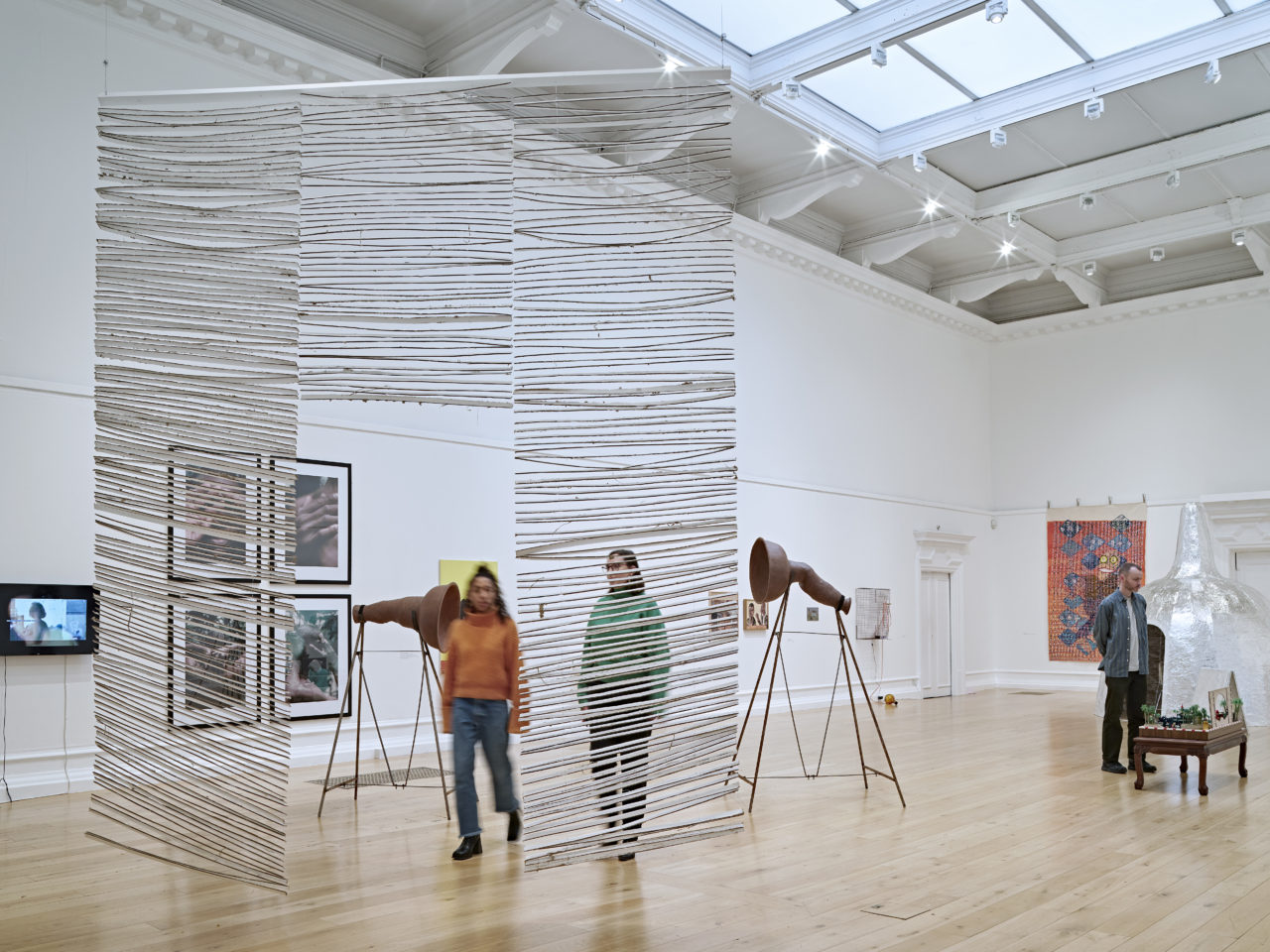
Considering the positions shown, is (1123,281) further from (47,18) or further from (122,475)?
(122,475)

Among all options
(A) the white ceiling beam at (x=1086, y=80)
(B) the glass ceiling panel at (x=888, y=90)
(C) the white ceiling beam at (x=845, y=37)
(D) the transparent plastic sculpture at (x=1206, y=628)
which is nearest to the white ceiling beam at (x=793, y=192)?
(A) the white ceiling beam at (x=1086, y=80)

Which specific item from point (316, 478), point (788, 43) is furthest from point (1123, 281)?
point (316, 478)

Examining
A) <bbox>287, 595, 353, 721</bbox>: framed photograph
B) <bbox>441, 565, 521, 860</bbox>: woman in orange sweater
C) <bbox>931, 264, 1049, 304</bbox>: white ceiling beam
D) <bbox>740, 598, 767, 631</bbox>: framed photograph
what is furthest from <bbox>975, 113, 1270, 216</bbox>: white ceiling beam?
<bbox>441, 565, 521, 860</bbox>: woman in orange sweater

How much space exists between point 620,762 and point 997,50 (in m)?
8.79

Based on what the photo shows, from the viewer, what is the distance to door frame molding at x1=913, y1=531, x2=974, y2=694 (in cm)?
1540

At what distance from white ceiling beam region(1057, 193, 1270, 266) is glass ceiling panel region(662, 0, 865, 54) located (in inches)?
267

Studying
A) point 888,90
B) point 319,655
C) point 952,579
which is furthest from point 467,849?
point 952,579

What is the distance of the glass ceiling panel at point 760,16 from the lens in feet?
30.8

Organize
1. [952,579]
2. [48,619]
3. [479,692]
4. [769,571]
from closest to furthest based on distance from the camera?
[479,692], [769,571], [48,619], [952,579]

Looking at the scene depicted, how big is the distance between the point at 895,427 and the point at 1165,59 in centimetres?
644

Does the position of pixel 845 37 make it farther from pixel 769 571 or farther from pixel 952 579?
pixel 952 579

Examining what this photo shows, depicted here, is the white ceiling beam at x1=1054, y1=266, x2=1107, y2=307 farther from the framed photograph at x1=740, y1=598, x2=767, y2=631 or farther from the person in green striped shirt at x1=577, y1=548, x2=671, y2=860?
the person in green striped shirt at x1=577, y1=548, x2=671, y2=860

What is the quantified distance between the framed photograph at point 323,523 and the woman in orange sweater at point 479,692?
3.77 meters

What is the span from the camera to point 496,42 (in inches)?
356
